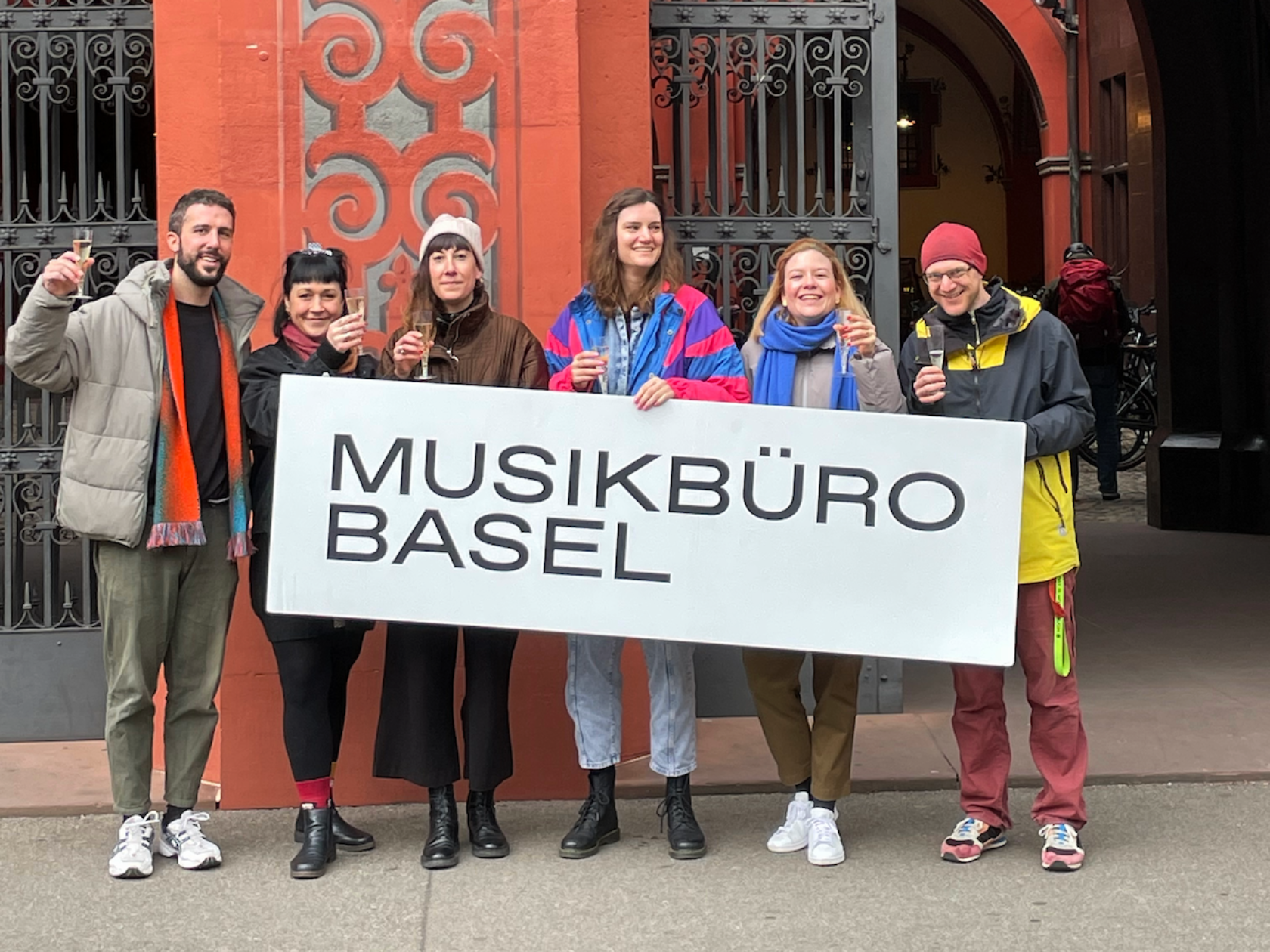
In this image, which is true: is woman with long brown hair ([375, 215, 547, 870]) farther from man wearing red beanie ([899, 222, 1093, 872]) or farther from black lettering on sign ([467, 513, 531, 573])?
man wearing red beanie ([899, 222, 1093, 872])

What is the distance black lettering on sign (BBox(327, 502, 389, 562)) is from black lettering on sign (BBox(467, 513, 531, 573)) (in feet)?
0.87

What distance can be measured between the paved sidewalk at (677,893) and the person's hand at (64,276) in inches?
68.3

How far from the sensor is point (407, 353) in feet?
16.7

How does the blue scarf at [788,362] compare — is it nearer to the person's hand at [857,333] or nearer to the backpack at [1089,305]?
the person's hand at [857,333]

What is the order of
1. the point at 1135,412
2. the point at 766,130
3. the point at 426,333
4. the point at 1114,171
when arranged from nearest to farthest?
1. the point at 426,333
2. the point at 766,130
3. the point at 1135,412
4. the point at 1114,171

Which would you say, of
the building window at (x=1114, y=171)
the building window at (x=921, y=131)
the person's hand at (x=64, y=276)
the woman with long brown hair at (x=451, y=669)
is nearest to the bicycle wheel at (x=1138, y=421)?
the building window at (x=1114, y=171)

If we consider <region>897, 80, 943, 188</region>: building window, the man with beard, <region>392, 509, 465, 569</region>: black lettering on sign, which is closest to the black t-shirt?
the man with beard

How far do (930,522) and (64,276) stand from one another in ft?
8.26

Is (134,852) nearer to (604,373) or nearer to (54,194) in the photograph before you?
(604,373)

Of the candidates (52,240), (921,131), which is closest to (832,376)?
(52,240)

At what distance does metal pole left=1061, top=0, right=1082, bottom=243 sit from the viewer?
23.9 meters

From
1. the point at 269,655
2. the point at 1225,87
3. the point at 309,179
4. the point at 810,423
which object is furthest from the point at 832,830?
the point at 1225,87

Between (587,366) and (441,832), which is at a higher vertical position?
(587,366)

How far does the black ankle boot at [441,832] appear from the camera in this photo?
5.21 m
